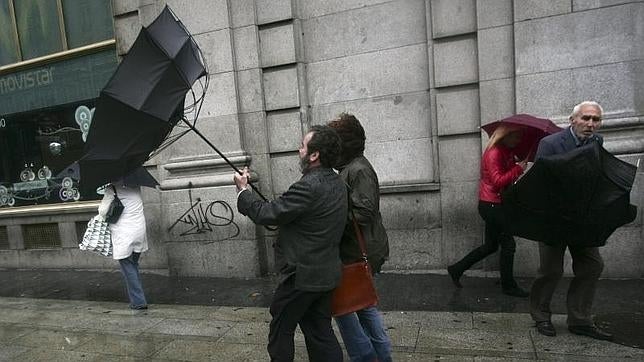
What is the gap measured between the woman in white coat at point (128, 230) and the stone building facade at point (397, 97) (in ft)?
4.14

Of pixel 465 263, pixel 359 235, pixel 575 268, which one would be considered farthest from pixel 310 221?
pixel 465 263

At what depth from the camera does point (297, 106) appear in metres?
6.22

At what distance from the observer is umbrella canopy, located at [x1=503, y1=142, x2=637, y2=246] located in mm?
3451

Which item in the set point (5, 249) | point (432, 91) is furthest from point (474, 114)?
point (5, 249)

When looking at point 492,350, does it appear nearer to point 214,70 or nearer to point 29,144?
point 214,70

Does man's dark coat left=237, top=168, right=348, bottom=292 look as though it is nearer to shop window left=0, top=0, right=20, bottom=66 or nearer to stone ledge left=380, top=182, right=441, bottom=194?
stone ledge left=380, top=182, right=441, bottom=194

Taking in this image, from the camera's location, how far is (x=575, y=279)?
150 inches

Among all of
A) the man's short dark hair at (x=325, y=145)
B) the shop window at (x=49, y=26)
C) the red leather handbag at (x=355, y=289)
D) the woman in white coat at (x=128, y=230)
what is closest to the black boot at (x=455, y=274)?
the red leather handbag at (x=355, y=289)

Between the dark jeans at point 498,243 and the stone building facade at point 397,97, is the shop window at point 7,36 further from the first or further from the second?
the dark jeans at point 498,243

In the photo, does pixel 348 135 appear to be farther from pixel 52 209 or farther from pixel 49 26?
pixel 49 26

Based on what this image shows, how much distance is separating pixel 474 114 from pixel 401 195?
4.19ft

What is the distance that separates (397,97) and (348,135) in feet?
9.56

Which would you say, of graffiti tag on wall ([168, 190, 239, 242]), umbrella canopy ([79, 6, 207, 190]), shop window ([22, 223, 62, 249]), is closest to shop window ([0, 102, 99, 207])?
shop window ([22, 223, 62, 249])

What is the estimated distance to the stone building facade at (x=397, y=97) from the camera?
497 centimetres
